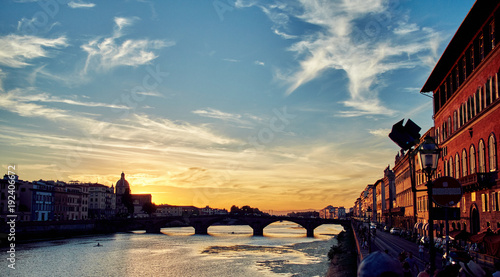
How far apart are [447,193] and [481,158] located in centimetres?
2922

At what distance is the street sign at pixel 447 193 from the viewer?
10368 mm

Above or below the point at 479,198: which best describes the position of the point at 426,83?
above

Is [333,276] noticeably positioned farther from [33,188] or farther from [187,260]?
[33,188]

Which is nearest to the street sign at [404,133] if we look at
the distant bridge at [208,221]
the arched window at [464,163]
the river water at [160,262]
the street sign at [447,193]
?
the street sign at [447,193]

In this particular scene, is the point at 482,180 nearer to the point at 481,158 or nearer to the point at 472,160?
the point at 481,158

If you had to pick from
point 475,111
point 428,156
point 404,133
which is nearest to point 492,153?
point 475,111

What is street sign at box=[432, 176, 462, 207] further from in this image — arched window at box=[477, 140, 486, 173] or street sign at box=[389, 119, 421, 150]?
arched window at box=[477, 140, 486, 173]

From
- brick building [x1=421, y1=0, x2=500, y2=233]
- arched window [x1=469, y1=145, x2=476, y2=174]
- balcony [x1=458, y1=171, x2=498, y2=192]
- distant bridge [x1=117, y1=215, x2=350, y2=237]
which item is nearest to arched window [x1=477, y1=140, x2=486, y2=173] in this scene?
brick building [x1=421, y1=0, x2=500, y2=233]

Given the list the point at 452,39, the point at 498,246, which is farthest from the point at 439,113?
the point at 498,246

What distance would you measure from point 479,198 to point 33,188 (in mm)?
100930

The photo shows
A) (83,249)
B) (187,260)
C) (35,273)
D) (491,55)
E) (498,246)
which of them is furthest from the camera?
(83,249)

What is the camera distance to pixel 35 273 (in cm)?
4928

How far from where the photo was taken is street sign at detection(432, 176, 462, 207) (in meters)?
10.4

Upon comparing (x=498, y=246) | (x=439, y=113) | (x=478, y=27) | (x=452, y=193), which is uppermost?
(x=478, y=27)
